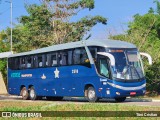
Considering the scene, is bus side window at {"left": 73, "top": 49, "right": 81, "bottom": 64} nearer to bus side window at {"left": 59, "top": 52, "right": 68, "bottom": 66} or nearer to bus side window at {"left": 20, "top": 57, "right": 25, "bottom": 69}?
bus side window at {"left": 59, "top": 52, "right": 68, "bottom": 66}

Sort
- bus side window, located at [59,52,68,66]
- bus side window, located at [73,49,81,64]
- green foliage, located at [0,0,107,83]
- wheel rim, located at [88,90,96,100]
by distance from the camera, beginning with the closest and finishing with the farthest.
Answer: wheel rim, located at [88,90,96,100], bus side window, located at [73,49,81,64], bus side window, located at [59,52,68,66], green foliage, located at [0,0,107,83]

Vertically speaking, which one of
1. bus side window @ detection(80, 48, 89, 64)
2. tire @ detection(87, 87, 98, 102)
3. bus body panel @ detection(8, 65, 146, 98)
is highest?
bus side window @ detection(80, 48, 89, 64)

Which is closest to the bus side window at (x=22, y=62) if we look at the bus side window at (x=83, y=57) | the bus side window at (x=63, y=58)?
the bus side window at (x=63, y=58)

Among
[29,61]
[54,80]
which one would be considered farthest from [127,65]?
[29,61]

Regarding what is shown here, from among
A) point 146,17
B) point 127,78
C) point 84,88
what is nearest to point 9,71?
point 84,88

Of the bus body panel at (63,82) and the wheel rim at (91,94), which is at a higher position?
the bus body panel at (63,82)

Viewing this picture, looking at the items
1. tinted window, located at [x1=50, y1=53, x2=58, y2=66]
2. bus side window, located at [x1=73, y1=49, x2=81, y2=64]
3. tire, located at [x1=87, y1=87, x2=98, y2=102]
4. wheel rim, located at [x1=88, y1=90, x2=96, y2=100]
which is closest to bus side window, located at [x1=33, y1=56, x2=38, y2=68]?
tinted window, located at [x1=50, y1=53, x2=58, y2=66]

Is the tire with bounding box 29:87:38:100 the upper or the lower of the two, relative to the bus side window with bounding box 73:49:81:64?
lower

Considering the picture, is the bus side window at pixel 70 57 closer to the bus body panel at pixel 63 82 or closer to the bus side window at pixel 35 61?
the bus body panel at pixel 63 82

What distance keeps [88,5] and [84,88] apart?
59.9 feet

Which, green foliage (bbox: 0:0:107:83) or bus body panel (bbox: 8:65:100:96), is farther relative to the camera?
green foliage (bbox: 0:0:107:83)

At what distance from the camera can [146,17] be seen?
1953 inches

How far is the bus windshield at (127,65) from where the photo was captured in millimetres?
22656

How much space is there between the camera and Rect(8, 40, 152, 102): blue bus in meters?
22.8
